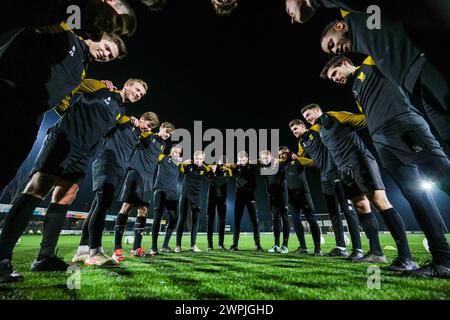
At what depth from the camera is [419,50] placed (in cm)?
140

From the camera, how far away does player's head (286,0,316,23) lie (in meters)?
2.48

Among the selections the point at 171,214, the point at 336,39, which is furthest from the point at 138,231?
the point at 336,39

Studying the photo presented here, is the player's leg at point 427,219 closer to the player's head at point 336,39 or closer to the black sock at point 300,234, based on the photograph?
the player's head at point 336,39

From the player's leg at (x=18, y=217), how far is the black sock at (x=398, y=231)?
3742 millimetres

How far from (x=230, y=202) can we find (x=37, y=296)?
115ft

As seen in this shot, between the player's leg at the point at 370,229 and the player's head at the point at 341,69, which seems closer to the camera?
the player's head at the point at 341,69

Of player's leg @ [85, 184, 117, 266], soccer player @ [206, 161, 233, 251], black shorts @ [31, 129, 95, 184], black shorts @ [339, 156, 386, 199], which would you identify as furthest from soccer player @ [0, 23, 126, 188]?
soccer player @ [206, 161, 233, 251]

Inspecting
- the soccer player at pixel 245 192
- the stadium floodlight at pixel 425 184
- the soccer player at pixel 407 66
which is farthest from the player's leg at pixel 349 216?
the soccer player at pixel 245 192

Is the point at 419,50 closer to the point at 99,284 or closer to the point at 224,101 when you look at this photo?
the point at 99,284

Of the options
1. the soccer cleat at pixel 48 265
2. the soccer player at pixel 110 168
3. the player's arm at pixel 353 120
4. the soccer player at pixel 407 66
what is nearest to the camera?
the soccer player at pixel 407 66

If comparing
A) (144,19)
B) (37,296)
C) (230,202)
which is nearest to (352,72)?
(37,296)

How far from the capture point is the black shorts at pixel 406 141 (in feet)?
6.57

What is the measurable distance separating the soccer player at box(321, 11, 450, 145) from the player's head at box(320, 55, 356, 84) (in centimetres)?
118
